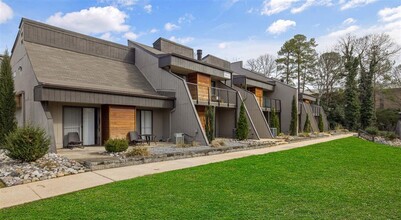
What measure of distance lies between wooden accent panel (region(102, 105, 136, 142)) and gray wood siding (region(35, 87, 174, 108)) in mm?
432

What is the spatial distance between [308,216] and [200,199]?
1798 mm

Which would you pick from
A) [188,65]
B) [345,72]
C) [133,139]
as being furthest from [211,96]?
[345,72]

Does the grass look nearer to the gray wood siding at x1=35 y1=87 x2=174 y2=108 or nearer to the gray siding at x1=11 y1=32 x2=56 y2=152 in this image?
the gray siding at x1=11 y1=32 x2=56 y2=152

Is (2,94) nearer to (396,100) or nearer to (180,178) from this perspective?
(180,178)

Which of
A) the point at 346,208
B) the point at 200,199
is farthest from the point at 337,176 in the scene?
the point at 200,199

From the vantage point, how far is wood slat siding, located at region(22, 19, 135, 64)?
43.8 ft

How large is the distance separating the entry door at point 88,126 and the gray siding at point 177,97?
A: 4.20m

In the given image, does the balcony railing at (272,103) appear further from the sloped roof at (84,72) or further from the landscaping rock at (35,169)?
the landscaping rock at (35,169)

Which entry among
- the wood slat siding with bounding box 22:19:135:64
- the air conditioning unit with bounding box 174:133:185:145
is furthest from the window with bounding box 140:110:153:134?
the wood slat siding with bounding box 22:19:135:64

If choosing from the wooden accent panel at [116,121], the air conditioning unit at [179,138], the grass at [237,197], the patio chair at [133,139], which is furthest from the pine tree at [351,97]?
the wooden accent panel at [116,121]

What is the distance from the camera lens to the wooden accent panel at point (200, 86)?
646 inches

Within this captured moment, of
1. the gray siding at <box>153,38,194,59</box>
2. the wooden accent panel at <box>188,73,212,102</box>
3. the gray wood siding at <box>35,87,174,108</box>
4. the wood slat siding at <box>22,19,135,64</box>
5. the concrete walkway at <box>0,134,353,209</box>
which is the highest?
the gray siding at <box>153,38,194,59</box>

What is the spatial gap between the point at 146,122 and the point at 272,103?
12595 millimetres

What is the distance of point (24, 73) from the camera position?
42.3ft
